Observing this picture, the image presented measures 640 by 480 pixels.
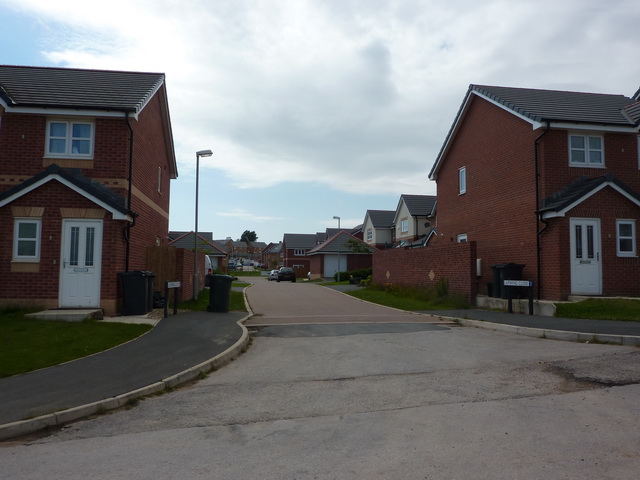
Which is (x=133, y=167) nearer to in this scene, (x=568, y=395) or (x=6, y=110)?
(x=6, y=110)

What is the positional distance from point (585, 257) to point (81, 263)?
14918 mm

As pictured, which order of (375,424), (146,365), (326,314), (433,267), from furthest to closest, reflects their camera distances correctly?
1. (433,267)
2. (326,314)
3. (146,365)
4. (375,424)

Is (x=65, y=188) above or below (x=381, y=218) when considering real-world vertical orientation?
below

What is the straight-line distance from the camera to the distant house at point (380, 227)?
2288 inches

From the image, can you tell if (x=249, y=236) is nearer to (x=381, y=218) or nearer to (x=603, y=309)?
(x=381, y=218)

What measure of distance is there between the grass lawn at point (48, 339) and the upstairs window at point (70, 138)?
4.71m

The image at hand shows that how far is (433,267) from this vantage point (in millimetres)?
21531

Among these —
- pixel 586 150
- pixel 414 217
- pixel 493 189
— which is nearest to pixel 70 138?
pixel 493 189

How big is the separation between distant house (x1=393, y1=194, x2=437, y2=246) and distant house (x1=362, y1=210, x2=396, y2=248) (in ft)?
16.6

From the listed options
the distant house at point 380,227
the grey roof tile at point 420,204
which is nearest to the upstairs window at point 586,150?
the grey roof tile at point 420,204

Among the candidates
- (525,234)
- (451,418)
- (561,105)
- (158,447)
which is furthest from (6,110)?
(561,105)

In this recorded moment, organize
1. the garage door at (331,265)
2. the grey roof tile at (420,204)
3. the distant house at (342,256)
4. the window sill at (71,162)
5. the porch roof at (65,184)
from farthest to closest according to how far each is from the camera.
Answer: the garage door at (331,265)
the distant house at (342,256)
the grey roof tile at (420,204)
the window sill at (71,162)
the porch roof at (65,184)

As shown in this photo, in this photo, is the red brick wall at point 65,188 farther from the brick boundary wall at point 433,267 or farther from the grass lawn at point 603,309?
the grass lawn at point 603,309

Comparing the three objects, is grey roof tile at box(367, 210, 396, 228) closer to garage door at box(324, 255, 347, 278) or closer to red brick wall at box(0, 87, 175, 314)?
garage door at box(324, 255, 347, 278)
